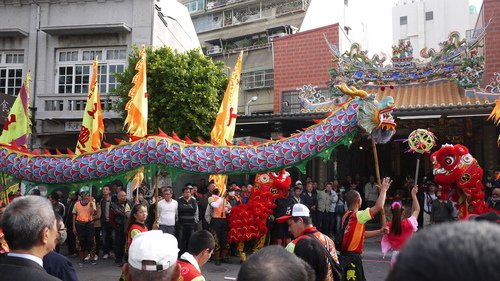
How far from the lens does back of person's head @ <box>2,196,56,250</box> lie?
2.36 meters

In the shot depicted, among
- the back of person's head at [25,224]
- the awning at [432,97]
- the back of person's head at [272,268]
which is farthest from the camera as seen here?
the awning at [432,97]

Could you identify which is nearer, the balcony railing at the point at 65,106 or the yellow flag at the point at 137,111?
the yellow flag at the point at 137,111

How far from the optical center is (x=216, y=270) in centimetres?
865

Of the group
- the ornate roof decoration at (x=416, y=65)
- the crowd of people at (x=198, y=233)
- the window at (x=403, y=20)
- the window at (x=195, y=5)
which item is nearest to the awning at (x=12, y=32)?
the crowd of people at (x=198, y=233)

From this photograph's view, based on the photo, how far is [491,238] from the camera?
0.88m

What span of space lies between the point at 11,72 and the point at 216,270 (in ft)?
41.0

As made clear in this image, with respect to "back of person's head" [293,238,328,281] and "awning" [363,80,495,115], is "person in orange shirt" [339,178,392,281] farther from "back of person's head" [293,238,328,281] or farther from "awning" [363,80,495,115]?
"awning" [363,80,495,115]

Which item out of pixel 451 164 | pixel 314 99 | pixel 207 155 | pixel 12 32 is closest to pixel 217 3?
pixel 12 32

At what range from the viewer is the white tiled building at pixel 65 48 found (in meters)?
16.4

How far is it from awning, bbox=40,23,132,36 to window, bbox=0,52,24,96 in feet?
5.53

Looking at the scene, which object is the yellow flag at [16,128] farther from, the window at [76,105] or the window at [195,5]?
the window at [195,5]

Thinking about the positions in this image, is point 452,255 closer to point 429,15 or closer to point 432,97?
point 432,97

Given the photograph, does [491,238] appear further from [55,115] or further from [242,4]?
[242,4]

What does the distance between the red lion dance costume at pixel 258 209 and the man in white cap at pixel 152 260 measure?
266 inches
